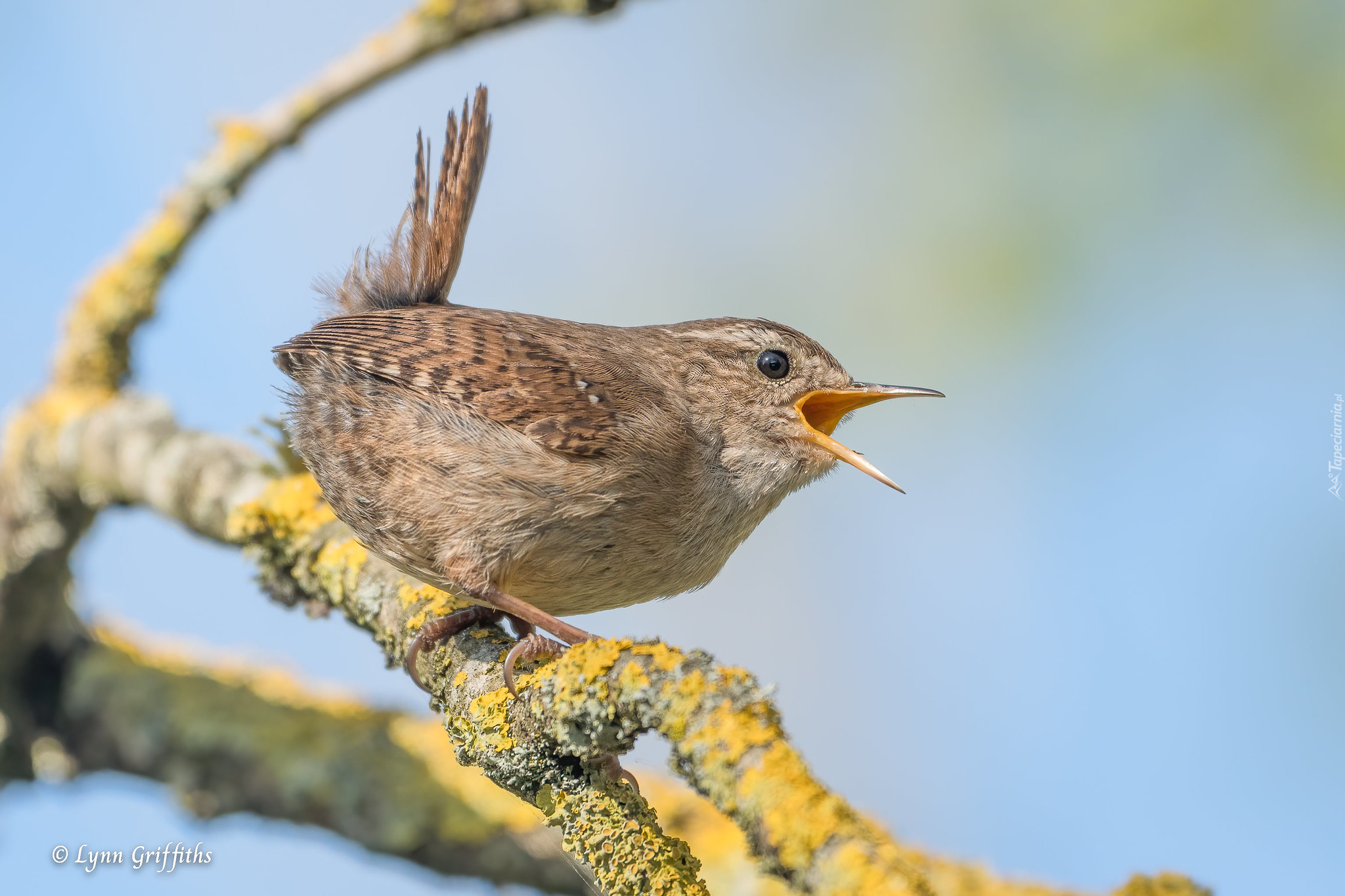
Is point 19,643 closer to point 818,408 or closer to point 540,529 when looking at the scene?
point 540,529

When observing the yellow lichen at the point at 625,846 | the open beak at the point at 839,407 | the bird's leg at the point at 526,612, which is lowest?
the yellow lichen at the point at 625,846

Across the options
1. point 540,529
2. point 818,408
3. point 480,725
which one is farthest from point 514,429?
point 818,408

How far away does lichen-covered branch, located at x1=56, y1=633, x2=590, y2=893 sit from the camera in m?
4.18

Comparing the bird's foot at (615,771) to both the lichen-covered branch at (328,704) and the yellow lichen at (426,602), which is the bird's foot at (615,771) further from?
the yellow lichen at (426,602)

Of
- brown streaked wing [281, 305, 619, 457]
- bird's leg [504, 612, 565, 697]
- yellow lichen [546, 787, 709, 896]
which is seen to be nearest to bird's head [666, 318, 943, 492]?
brown streaked wing [281, 305, 619, 457]

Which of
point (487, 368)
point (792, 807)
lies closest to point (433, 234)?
point (487, 368)

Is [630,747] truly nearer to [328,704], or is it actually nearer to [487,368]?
[487,368]

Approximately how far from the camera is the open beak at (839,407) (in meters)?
3.32

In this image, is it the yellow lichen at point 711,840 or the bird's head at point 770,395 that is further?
the yellow lichen at point 711,840

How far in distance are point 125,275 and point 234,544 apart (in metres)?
1.48

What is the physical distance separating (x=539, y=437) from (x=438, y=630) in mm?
617

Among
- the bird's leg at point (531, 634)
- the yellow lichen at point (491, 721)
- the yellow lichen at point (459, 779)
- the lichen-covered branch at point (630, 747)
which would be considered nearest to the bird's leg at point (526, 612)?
the bird's leg at point (531, 634)

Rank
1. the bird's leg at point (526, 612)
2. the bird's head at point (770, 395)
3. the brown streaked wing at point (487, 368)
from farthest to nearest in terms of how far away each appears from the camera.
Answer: the bird's head at point (770, 395) < the brown streaked wing at point (487, 368) < the bird's leg at point (526, 612)

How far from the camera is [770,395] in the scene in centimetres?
371
